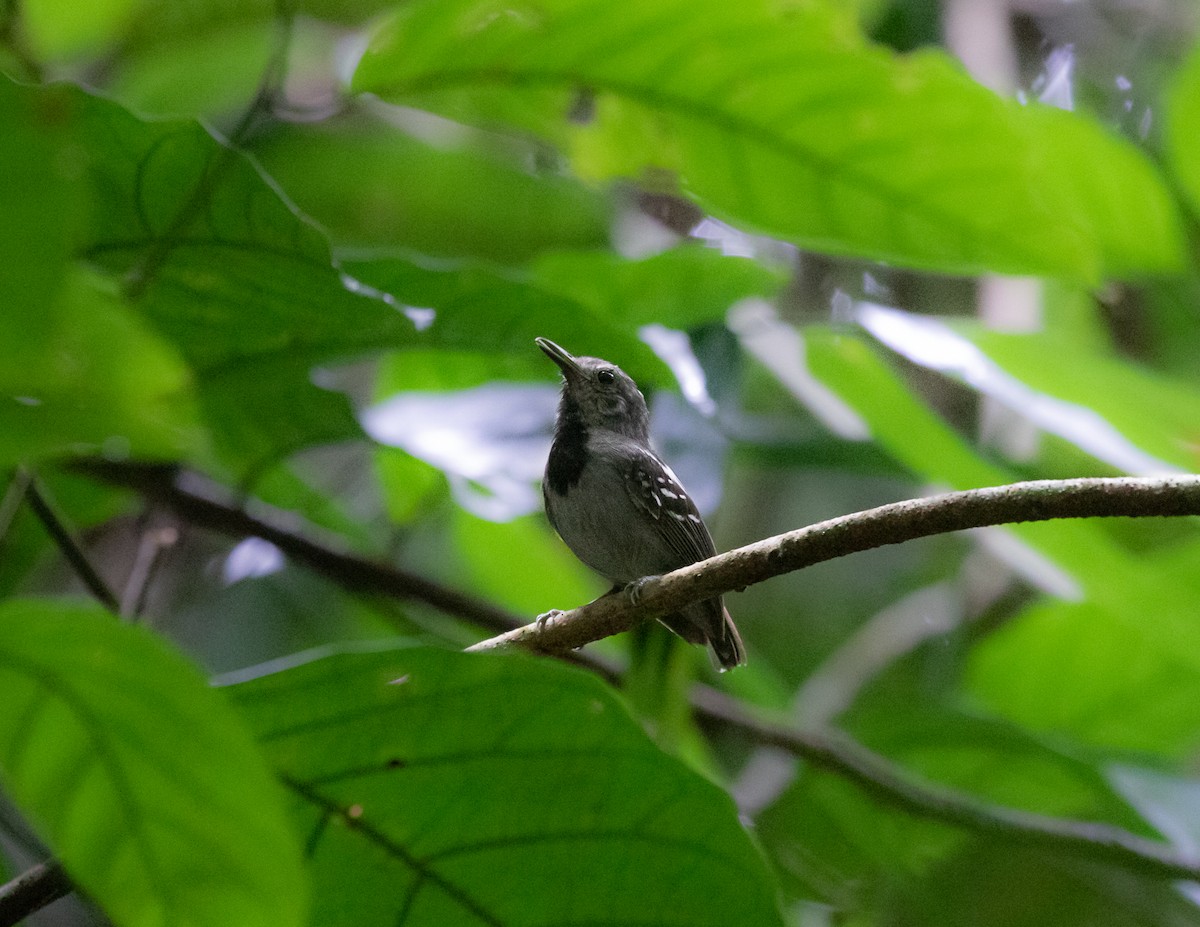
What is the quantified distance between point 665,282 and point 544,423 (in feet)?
1.83

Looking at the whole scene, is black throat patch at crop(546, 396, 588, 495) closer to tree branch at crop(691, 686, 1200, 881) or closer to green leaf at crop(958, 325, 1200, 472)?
tree branch at crop(691, 686, 1200, 881)

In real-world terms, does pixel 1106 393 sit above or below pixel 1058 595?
above

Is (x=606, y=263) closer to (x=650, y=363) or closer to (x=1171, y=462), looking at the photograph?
(x=650, y=363)

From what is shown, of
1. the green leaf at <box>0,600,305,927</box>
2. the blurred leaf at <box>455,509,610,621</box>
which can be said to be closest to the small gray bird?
the blurred leaf at <box>455,509,610,621</box>

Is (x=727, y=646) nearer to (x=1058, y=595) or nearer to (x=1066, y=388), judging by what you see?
(x=1058, y=595)

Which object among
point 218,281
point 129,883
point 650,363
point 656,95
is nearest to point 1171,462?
point 650,363

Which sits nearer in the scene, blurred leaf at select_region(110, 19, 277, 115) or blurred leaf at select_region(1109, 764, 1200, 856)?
blurred leaf at select_region(1109, 764, 1200, 856)

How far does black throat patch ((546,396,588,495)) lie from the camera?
3.39 meters

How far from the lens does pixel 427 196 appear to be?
413cm

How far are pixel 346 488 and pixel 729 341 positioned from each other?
222 centimetres

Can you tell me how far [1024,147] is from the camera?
2.37 metres

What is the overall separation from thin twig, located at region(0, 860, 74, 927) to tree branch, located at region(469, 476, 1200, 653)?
0.89m

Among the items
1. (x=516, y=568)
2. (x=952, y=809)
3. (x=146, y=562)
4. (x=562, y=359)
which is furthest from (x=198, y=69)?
(x=952, y=809)

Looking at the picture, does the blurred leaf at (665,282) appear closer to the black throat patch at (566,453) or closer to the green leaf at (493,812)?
the black throat patch at (566,453)
